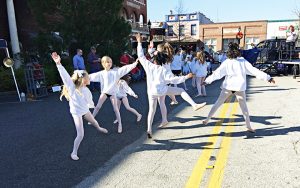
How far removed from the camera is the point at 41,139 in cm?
661

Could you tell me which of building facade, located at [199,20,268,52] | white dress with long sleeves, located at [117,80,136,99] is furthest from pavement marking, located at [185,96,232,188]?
building facade, located at [199,20,268,52]

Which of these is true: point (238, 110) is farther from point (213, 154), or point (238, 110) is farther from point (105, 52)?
point (105, 52)

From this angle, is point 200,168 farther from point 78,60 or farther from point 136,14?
point 136,14

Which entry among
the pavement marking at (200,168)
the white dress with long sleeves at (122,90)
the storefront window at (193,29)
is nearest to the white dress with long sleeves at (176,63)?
the white dress with long sleeves at (122,90)

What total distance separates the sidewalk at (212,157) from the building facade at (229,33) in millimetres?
57887

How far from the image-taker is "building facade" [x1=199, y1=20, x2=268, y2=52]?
210ft

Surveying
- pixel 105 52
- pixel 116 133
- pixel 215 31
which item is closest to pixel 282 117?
pixel 116 133

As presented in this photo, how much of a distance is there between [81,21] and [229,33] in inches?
2163

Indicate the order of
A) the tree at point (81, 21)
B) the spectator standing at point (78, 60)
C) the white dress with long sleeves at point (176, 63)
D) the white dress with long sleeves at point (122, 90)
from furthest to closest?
the tree at point (81, 21)
the white dress with long sleeves at point (176, 63)
the spectator standing at point (78, 60)
the white dress with long sleeves at point (122, 90)

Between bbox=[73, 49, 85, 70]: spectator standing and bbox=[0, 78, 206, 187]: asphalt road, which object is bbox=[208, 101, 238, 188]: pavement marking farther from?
bbox=[73, 49, 85, 70]: spectator standing

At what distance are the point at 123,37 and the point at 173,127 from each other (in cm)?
1123

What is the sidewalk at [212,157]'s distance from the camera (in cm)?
425

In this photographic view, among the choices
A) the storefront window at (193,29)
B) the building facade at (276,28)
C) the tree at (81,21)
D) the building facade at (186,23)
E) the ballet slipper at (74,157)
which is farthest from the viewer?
the storefront window at (193,29)

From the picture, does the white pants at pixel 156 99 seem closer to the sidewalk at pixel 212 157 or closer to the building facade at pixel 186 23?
the sidewalk at pixel 212 157
